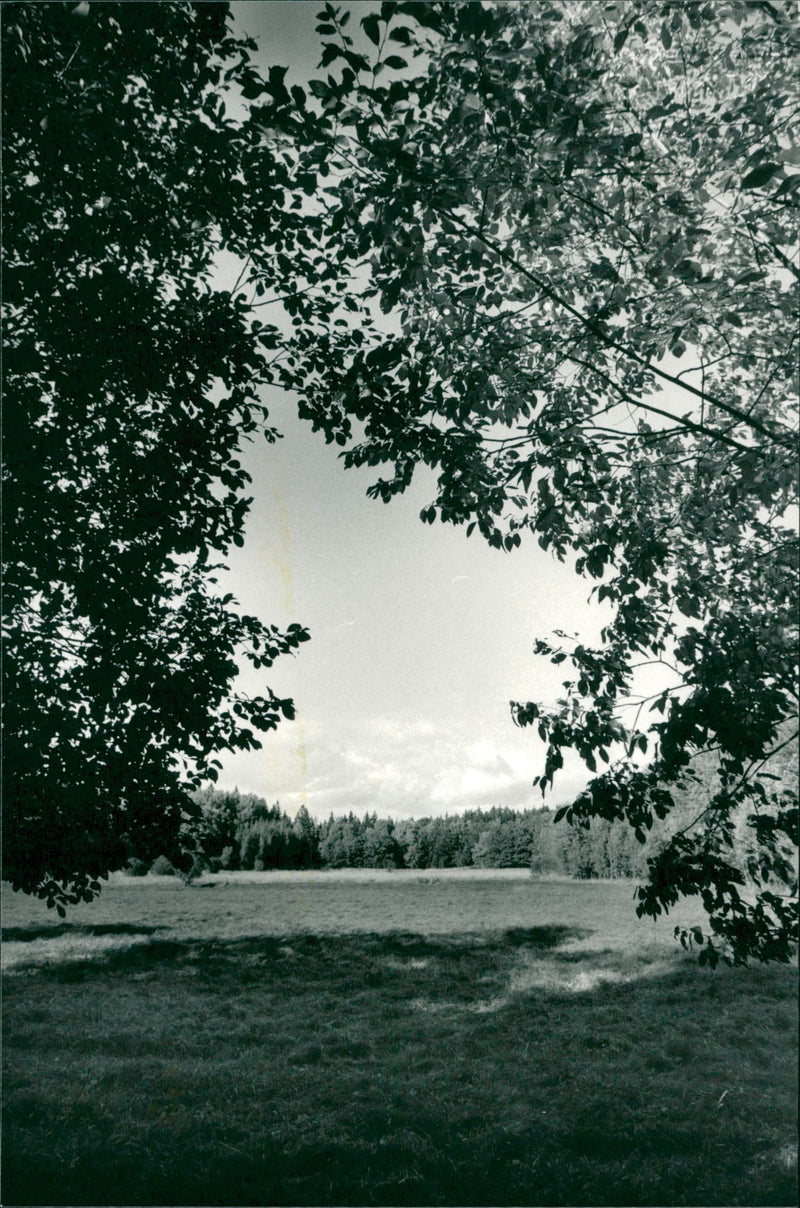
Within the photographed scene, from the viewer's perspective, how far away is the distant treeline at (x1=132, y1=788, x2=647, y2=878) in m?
6.03

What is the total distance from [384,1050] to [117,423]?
644cm

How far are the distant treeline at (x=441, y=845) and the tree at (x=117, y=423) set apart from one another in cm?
211

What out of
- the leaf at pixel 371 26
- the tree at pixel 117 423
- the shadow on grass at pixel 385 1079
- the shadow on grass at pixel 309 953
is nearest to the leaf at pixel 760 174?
the leaf at pixel 371 26

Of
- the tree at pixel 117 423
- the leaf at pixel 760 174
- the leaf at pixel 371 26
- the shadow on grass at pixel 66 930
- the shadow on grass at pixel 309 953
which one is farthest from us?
the shadow on grass at pixel 309 953

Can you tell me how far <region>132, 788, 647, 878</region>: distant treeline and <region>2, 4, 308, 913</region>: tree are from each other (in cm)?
211

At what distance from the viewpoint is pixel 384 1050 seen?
21.4 feet

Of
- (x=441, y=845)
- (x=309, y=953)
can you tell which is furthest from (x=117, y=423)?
(x=309, y=953)

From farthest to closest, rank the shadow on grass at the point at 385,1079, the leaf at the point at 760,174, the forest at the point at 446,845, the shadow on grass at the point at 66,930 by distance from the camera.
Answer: the shadow on grass at the point at 66,930
the forest at the point at 446,845
the shadow on grass at the point at 385,1079
the leaf at the point at 760,174

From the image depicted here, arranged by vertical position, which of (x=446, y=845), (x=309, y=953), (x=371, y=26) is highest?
(x=371, y=26)

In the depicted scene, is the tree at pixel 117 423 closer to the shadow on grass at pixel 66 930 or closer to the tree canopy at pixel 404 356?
the tree canopy at pixel 404 356

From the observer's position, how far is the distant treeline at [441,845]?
6027 millimetres

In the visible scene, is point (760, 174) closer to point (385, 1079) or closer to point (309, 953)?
point (385, 1079)

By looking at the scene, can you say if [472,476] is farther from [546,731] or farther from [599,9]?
[599,9]

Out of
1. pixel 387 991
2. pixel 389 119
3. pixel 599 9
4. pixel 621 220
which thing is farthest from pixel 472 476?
pixel 387 991
